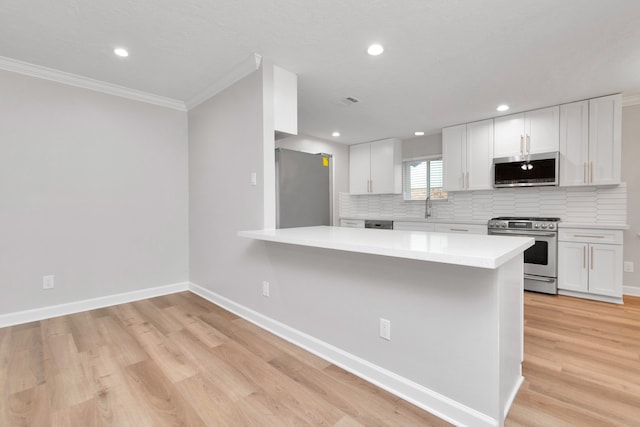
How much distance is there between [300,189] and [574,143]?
11.1 feet

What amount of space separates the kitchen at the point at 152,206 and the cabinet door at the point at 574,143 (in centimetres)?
26

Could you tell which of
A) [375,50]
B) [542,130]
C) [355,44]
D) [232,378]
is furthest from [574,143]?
[232,378]

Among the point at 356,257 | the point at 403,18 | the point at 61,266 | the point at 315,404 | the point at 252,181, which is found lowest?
the point at 315,404

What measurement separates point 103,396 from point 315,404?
1228mm

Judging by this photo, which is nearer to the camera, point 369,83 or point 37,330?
point 37,330

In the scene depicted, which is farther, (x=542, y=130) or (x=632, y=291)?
(x=542, y=130)

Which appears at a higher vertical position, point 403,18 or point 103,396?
point 403,18

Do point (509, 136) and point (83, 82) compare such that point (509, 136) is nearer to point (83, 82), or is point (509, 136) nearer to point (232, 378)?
point (232, 378)

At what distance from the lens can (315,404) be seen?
1.61 meters

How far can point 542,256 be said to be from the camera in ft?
12.0

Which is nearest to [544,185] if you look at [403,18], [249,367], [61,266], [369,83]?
[369,83]

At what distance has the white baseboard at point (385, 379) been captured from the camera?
144cm

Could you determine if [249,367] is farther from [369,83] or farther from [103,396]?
[369,83]

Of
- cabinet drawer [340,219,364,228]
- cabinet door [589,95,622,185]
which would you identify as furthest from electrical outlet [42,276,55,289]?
cabinet door [589,95,622,185]
